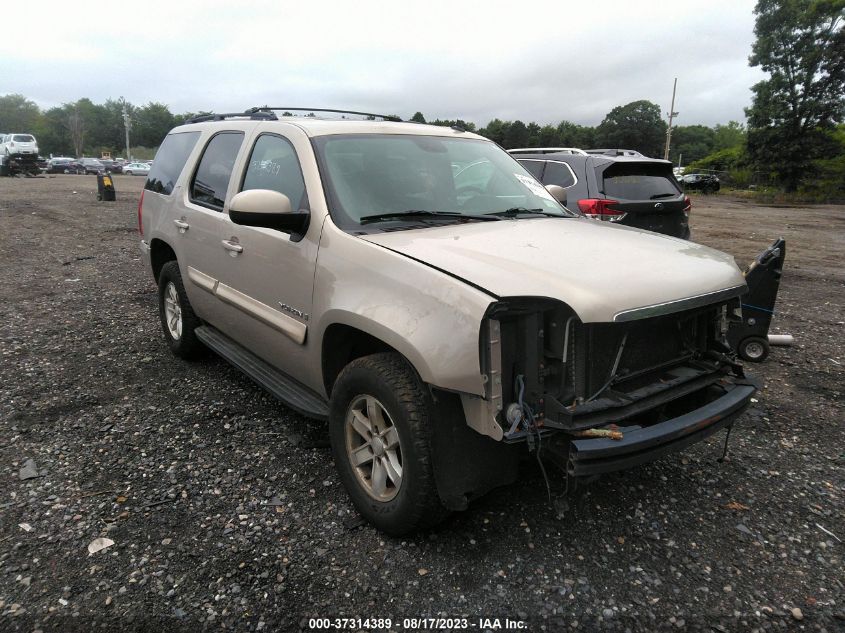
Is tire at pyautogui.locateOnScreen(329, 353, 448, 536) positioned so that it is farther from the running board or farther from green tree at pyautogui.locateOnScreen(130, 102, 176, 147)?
green tree at pyautogui.locateOnScreen(130, 102, 176, 147)

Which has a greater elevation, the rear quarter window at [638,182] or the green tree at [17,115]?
the green tree at [17,115]

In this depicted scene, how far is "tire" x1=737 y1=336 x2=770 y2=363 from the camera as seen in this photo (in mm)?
4602

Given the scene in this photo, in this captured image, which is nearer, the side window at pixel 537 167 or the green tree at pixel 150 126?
the side window at pixel 537 167

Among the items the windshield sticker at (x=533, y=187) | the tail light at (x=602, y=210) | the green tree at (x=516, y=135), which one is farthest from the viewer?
the green tree at (x=516, y=135)

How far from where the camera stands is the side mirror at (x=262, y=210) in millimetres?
2873

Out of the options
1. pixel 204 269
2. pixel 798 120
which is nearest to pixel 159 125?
pixel 798 120

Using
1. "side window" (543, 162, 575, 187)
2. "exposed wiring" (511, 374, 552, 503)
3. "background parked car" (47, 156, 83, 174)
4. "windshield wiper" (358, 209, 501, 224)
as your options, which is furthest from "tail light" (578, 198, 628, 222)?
"background parked car" (47, 156, 83, 174)

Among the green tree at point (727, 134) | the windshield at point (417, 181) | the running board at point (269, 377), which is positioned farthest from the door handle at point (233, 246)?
the green tree at point (727, 134)

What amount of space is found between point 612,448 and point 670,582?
0.74 metres

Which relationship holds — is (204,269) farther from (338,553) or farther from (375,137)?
(338,553)

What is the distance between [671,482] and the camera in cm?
322

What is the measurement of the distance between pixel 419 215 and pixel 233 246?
4.21ft

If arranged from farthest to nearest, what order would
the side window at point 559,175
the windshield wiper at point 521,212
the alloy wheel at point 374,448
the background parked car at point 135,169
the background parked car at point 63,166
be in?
1. the background parked car at point 135,169
2. the background parked car at point 63,166
3. the side window at point 559,175
4. the windshield wiper at point 521,212
5. the alloy wheel at point 374,448

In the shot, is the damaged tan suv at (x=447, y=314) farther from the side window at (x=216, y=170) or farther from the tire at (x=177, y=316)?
the tire at (x=177, y=316)
